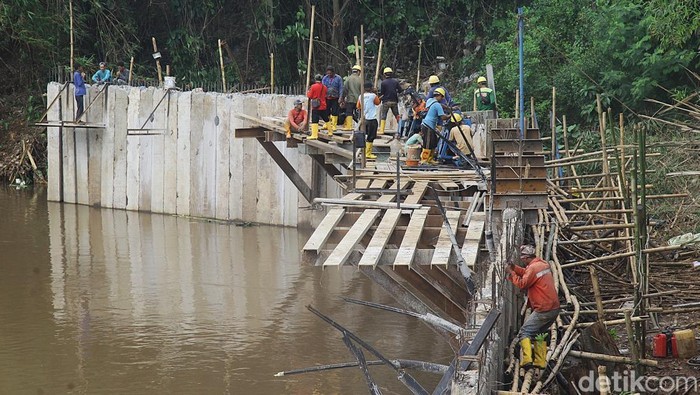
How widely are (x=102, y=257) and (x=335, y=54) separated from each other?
12750 mm

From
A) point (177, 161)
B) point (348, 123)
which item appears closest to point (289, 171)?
point (348, 123)

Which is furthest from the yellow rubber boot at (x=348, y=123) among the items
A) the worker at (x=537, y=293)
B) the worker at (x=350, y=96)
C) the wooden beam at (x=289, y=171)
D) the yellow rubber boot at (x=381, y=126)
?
the worker at (x=537, y=293)

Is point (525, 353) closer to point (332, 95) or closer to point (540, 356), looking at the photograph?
point (540, 356)

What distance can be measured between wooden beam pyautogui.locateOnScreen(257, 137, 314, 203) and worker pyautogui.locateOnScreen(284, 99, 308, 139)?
238 centimetres

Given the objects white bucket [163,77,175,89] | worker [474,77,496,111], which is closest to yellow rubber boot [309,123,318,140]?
worker [474,77,496,111]

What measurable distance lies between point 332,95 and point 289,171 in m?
3.65

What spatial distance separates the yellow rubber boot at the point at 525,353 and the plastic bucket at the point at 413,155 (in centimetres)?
632

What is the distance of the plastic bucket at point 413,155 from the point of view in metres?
18.3

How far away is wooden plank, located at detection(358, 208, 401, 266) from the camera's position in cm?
1253

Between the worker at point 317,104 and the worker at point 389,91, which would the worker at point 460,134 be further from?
the worker at point 317,104

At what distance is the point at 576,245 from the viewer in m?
17.8

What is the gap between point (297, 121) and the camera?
2247cm

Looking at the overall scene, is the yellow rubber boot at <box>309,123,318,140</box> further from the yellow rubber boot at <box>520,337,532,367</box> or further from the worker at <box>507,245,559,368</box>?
the yellow rubber boot at <box>520,337,532,367</box>

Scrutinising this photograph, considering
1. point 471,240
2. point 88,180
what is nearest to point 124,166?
point 88,180
